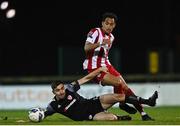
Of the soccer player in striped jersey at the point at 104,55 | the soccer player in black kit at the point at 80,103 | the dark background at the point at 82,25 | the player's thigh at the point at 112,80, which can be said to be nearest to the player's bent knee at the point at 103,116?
the soccer player in black kit at the point at 80,103

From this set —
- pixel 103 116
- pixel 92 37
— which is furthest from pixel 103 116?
pixel 92 37

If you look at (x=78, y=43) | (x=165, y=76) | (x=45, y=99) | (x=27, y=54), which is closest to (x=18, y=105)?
(x=45, y=99)

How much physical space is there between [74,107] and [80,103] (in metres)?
0.17

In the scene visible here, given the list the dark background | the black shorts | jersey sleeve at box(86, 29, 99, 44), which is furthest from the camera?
the dark background

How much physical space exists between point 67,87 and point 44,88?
35.0 ft

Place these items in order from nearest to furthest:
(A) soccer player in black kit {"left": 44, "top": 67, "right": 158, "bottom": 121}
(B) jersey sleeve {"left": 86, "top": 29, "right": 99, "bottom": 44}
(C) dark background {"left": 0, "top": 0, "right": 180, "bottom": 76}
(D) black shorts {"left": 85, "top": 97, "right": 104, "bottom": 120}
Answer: (A) soccer player in black kit {"left": 44, "top": 67, "right": 158, "bottom": 121} → (B) jersey sleeve {"left": 86, "top": 29, "right": 99, "bottom": 44} → (D) black shorts {"left": 85, "top": 97, "right": 104, "bottom": 120} → (C) dark background {"left": 0, "top": 0, "right": 180, "bottom": 76}

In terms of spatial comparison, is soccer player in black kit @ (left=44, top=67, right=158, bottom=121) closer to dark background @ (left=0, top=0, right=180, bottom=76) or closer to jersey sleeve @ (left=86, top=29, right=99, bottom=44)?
jersey sleeve @ (left=86, top=29, right=99, bottom=44)

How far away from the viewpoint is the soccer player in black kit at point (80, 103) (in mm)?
17109

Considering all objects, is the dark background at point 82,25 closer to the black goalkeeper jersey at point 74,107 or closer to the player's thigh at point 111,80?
the black goalkeeper jersey at point 74,107

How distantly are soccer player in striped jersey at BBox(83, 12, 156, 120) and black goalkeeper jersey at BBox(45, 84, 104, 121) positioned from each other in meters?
0.51

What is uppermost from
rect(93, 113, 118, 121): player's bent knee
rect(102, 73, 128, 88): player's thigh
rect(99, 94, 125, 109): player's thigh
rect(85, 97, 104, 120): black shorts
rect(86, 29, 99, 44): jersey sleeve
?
Answer: rect(86, 29, 99, 44): jersey sleeve

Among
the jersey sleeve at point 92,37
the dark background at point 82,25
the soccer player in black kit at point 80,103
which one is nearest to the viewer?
the soccer player in black kit at point 80,103

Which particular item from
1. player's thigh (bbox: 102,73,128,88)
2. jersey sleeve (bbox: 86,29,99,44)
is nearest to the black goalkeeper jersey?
player's thigh (bbox: 102,73,128,88)

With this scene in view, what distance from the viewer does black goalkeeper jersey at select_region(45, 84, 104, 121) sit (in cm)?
1728
